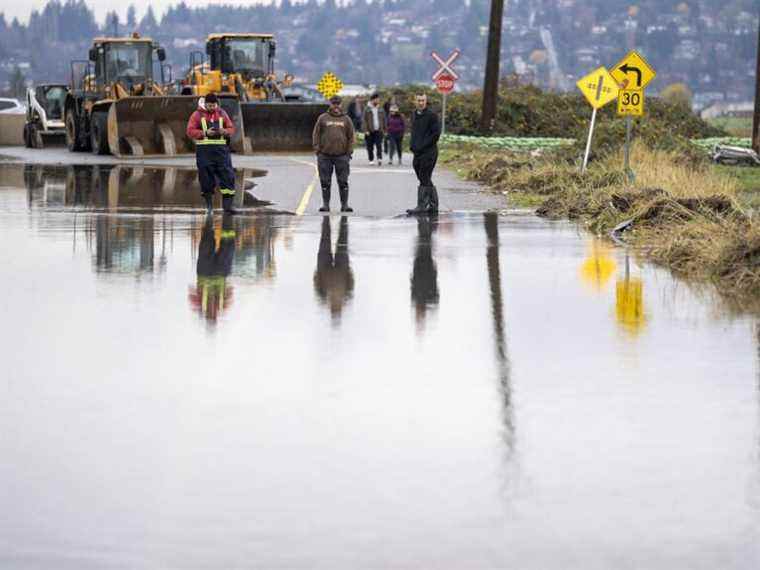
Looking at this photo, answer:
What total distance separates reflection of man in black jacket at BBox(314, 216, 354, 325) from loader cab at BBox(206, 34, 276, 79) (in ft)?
101

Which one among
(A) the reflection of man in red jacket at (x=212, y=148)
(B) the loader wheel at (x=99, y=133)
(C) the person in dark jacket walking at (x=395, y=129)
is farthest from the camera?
(B) the loader wheel at (x=99, y=133)

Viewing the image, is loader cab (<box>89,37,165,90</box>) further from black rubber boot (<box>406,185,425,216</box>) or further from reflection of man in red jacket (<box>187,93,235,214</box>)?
black rubber boot (<box>406,185,425,216</box>)

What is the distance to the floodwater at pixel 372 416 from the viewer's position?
7406 millimetres

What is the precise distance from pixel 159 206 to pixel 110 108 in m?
20.6

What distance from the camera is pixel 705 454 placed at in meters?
9.02

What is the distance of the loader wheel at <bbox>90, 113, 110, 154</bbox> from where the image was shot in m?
48.2

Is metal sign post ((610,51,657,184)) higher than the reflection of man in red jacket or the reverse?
higher

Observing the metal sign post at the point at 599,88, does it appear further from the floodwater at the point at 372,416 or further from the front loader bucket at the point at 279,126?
the front loader bucket at the point at 279,126

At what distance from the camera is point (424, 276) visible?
17.1m

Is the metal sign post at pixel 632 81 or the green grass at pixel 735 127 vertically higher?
the metal sign post at pixel 632 81

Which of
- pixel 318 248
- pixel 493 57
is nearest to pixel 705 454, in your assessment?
pixel 318 248

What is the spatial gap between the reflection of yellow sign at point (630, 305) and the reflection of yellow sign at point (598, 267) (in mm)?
200

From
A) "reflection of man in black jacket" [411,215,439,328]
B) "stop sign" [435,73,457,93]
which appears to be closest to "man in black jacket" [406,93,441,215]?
"reflection of man in black jacket" [411,215,439,328]

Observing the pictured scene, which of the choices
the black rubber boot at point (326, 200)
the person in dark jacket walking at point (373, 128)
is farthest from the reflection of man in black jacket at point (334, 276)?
the person in dark jacket walking at point (373, 128)
